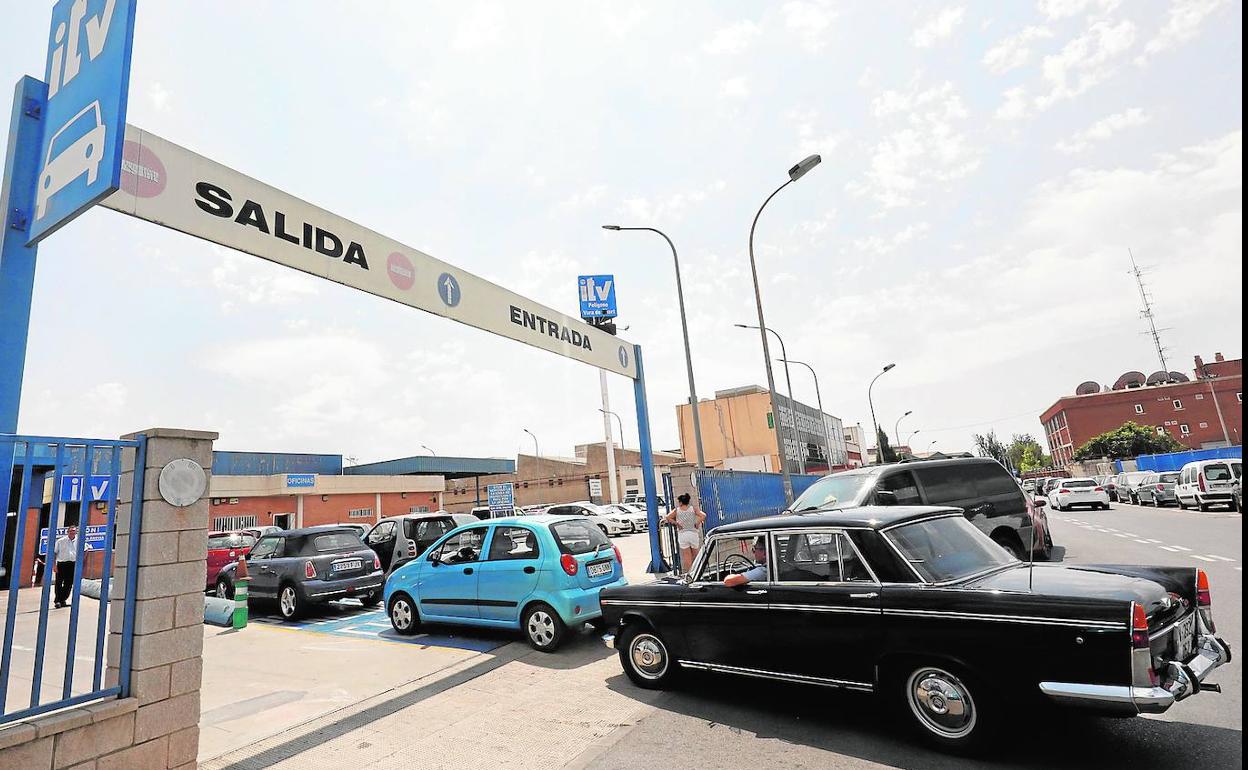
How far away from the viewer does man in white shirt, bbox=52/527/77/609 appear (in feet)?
43.0

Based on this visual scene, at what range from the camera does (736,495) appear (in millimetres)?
14469

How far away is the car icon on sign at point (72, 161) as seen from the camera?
438cm

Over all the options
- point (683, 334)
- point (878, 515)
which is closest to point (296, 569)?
point (878, 515)

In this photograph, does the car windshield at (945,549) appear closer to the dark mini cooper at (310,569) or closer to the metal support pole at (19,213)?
the metal support pole at (19,213)

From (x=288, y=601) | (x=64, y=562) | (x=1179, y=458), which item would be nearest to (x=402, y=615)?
(x=288, y=601)

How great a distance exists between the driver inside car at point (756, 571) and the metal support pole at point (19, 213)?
5.59m

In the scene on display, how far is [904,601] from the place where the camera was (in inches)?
171

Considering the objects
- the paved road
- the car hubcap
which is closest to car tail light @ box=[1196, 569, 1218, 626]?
the paved road

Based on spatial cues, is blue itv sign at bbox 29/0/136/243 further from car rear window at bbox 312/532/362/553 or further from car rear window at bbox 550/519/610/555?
car rear window at bbox 312/532/362/553

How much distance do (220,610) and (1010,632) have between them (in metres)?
11.2

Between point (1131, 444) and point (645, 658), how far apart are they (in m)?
80.0

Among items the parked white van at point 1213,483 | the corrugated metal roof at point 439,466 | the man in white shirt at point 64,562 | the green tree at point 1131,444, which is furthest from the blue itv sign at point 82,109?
the green tree at point 1131,444

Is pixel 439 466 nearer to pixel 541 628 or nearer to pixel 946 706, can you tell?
pixel 541 628

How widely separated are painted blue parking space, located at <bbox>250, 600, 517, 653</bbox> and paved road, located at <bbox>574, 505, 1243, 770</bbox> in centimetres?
272
